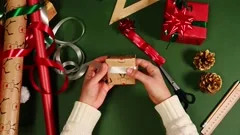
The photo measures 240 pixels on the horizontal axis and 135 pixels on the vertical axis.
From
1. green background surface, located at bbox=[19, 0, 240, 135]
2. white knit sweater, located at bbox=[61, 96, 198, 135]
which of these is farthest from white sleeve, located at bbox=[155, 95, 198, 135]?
green background surface, located at bbox=[19, 0, 240, 135]

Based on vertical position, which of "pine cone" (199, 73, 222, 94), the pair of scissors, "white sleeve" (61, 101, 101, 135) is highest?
"pine cone" (199, 73, 222, 94)

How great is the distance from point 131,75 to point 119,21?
236 millimetres

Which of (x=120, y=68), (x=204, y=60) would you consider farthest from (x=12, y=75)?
(x=204, y=60)

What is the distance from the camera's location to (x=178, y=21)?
957mm

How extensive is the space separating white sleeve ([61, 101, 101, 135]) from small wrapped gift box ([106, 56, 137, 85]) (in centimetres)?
11

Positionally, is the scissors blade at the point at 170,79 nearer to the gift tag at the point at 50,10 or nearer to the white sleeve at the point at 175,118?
the white sleeve at the point at 175,118

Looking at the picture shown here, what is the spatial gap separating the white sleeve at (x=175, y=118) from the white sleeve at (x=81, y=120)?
194mm

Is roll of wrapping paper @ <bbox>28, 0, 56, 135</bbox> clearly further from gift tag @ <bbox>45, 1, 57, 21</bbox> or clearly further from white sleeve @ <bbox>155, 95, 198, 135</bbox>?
white sleeve @ <bbox>155, 95, 198, 135</bbox>

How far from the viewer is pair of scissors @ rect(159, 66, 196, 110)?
1004 mm

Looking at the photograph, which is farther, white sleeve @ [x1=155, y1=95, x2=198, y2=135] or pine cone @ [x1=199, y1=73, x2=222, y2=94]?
pine cone @ [x1=199, y1=73, x2=222, y2=94]

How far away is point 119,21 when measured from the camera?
1.08 metres

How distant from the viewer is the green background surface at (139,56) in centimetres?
102

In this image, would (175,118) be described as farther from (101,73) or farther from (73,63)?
(73,63)

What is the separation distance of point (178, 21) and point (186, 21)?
0.03 meters
